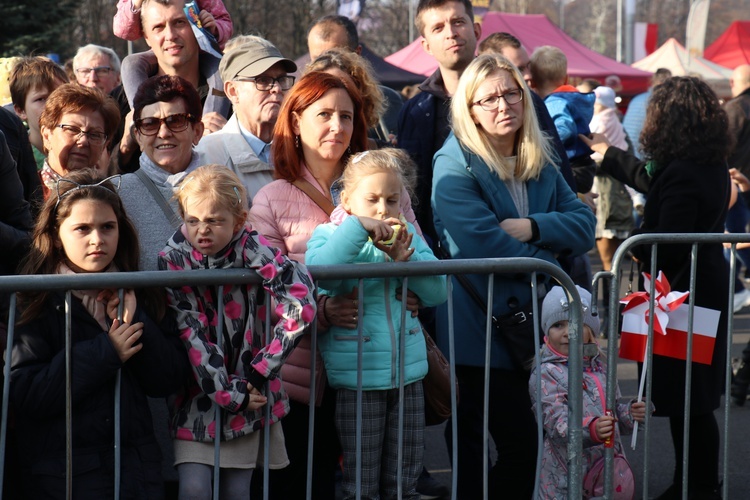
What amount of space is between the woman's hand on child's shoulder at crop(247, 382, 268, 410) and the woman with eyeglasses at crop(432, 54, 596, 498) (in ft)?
3.23

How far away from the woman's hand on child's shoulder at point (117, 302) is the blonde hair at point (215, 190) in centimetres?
34

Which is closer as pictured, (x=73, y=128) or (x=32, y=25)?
(x=73, y=128)

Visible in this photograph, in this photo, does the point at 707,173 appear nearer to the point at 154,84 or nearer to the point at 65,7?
the point at 154,84

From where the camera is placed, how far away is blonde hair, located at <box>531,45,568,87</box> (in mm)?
7023

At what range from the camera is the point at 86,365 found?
3102 mm

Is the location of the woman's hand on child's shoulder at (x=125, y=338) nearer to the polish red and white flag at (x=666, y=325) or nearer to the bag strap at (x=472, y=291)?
the bag strap at (x=472, y=291)

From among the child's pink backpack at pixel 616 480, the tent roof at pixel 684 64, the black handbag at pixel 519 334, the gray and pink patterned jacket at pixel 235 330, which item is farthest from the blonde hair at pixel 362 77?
the tent roof at pixel 684 64

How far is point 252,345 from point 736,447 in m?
3.68

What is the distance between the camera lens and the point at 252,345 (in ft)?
11.1

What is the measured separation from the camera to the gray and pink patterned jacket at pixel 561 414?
3.83 m

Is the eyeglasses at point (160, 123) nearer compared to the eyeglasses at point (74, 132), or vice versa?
the eyeglasses at point (160, 123)

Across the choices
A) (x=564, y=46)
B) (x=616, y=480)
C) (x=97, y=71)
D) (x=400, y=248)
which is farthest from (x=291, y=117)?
(x=564, y=46)

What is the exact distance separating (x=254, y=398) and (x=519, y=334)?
1172 mm

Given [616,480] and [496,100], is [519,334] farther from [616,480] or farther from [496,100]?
[496,100]
